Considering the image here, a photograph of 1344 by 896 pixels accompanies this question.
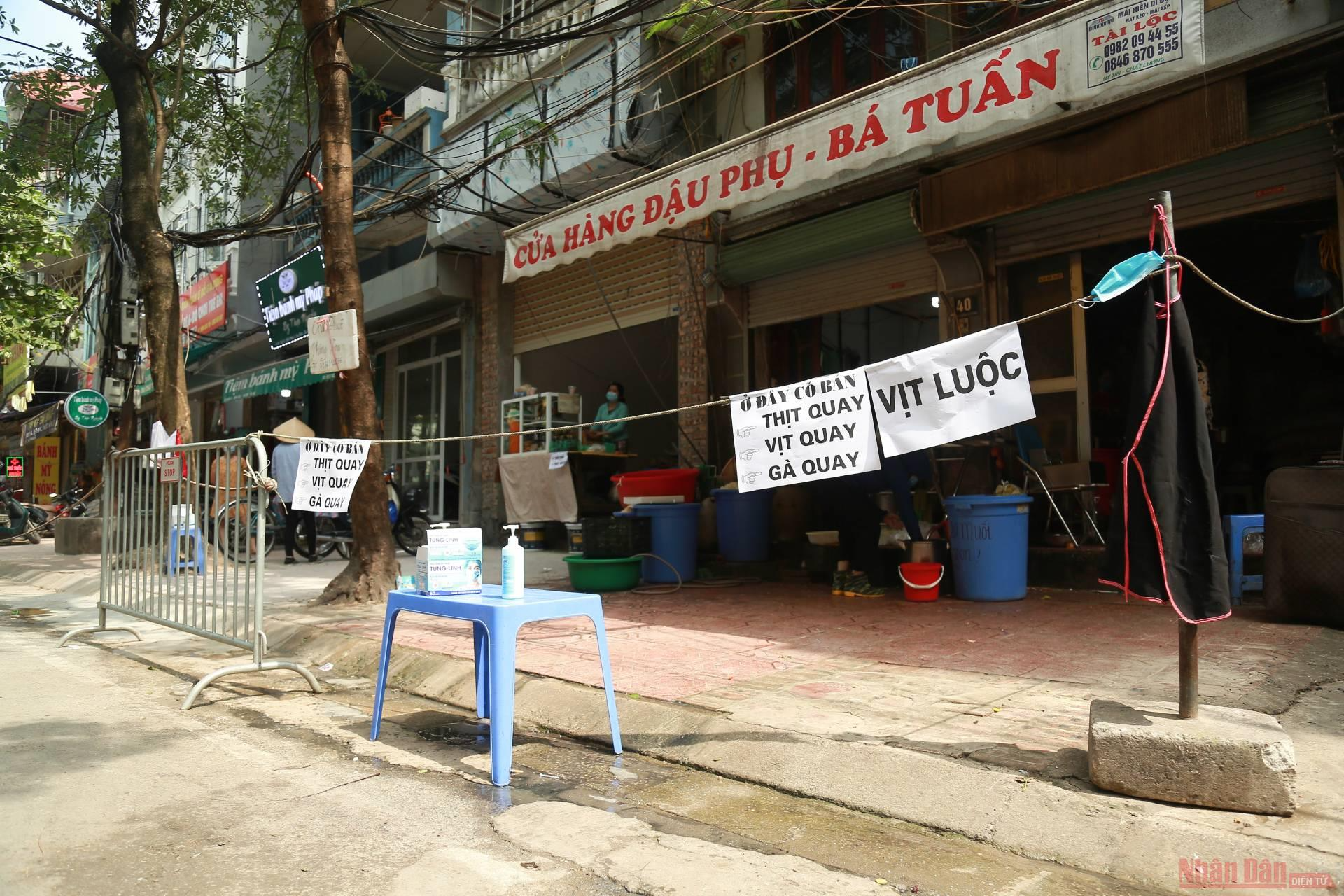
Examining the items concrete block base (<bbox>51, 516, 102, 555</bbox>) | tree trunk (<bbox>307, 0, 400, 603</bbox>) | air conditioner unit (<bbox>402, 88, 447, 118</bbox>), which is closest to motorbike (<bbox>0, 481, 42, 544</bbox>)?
concrete block base (<bbox>51, 516, 102, 555</bbox>)

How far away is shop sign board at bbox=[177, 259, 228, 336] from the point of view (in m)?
21.9

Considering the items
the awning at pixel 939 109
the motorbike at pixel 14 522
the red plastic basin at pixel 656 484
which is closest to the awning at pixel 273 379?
the motorbike at pixel 14 522

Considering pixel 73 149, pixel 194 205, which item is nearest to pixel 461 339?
pixel 73 149

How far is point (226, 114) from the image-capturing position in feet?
46.9

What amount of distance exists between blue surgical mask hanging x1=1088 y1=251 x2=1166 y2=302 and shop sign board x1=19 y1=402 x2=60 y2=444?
107ft

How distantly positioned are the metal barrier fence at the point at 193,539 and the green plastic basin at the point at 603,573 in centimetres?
325

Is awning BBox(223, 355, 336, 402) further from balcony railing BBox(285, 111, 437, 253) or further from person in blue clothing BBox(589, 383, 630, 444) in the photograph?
person in blue clothing BBox(589, 383, 630, 444)

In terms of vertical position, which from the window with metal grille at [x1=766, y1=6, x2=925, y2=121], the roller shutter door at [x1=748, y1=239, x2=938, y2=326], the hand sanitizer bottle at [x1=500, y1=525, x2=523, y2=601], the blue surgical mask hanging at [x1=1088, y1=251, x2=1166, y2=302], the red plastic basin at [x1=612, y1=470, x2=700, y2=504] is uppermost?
the window with metal grille at [x1=766, y1=6, x2=925, y2=121]

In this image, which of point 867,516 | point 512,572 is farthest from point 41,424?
point 512,572

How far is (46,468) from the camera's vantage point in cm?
3475

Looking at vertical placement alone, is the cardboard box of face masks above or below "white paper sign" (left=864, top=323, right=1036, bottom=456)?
below

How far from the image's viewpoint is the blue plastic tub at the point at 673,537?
9.11 m

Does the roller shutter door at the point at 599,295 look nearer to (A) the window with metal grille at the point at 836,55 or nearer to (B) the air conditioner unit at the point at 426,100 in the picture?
(A) the window with metal grille at the point at 836,55

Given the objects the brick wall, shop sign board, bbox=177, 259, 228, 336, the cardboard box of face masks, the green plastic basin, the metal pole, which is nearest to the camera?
the metal pole
